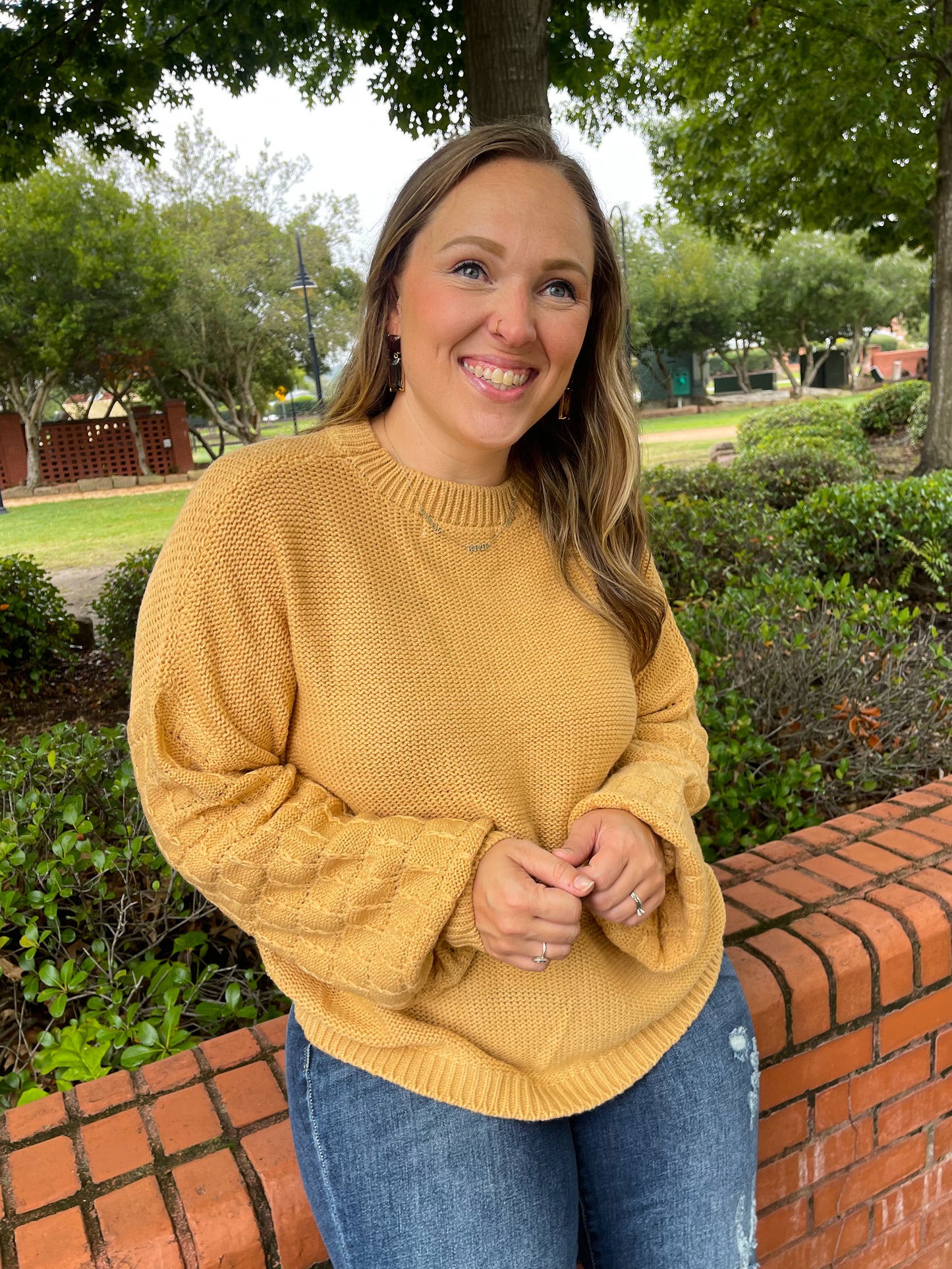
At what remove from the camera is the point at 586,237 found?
1.56 m

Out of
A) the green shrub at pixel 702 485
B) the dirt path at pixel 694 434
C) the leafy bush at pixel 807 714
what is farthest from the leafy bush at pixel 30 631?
the dirt path at pixel 694 434

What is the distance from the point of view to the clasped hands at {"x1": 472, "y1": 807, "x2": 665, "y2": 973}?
119cm

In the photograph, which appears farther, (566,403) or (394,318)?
(566,403)

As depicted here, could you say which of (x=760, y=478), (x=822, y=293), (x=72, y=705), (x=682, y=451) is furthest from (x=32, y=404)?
(x=822, y=293)

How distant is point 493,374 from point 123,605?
4.64 metres

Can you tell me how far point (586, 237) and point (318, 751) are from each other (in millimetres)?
923

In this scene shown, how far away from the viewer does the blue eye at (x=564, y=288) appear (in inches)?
59.6

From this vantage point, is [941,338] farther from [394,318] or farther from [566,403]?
[394,318]

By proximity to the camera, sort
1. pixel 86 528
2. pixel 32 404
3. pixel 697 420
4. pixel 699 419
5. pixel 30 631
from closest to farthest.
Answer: pixel 30 631, pixel 86 528, pixel 32 404, pixel 697 420, pixel 699 419

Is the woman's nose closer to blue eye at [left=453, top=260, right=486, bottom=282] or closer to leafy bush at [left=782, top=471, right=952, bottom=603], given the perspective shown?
blue eye at [left=453, top=260, right=486, bottom=282]

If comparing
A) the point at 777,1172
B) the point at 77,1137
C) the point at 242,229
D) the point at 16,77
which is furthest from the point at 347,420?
the point at 242,229

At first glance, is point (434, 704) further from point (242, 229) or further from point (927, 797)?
point (242, 229)

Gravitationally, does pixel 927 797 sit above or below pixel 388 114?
below

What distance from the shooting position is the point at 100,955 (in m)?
2.03
